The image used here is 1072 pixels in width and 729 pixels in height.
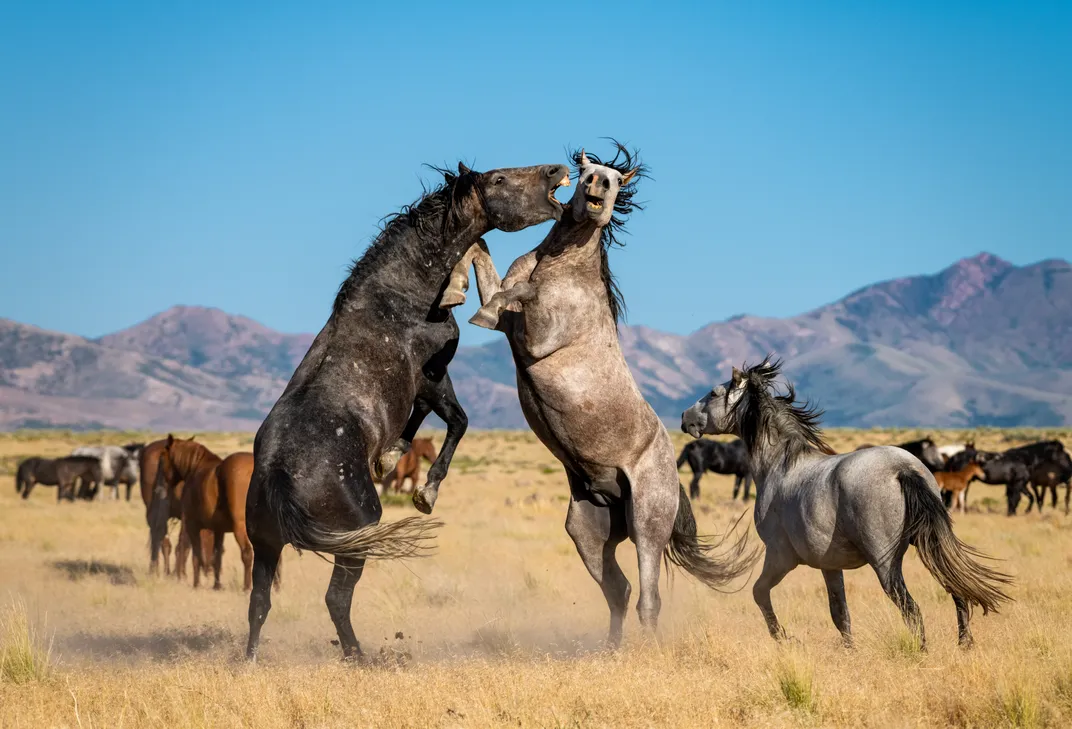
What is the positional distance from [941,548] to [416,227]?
13.9 ft

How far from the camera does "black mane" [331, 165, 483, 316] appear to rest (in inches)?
294

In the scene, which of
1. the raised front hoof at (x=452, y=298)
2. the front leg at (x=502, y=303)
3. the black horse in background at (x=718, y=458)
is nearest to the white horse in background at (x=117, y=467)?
the black horse in background at (x=718, y=458)

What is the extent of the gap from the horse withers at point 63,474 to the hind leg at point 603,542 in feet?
85.2

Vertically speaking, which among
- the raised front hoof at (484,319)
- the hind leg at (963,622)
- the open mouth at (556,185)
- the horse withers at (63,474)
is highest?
the open mouth at (556,185)

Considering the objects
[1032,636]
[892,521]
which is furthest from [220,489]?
[1032,636]

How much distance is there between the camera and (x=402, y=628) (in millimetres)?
10406

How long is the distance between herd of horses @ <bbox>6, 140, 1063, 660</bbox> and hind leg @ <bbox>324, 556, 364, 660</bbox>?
1 centimetres

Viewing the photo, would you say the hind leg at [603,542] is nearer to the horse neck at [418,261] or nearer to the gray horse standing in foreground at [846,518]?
the gray horse standing in foreground at [846,518]

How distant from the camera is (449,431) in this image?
7715mm

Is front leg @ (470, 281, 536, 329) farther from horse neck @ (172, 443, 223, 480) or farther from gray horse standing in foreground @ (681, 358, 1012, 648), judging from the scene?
horse neck @ (172, 443, 223, 480)

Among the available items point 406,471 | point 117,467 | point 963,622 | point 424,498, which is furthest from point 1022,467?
point 117,467

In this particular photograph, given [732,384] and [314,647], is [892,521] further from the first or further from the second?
[314,647]

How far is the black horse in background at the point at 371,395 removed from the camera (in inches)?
266

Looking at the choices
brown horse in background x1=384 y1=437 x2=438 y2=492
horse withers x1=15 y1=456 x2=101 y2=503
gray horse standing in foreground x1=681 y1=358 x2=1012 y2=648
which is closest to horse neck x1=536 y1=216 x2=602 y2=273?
gray horse standing in foreground x1=681 y1=358 x2=1012 y2=648
